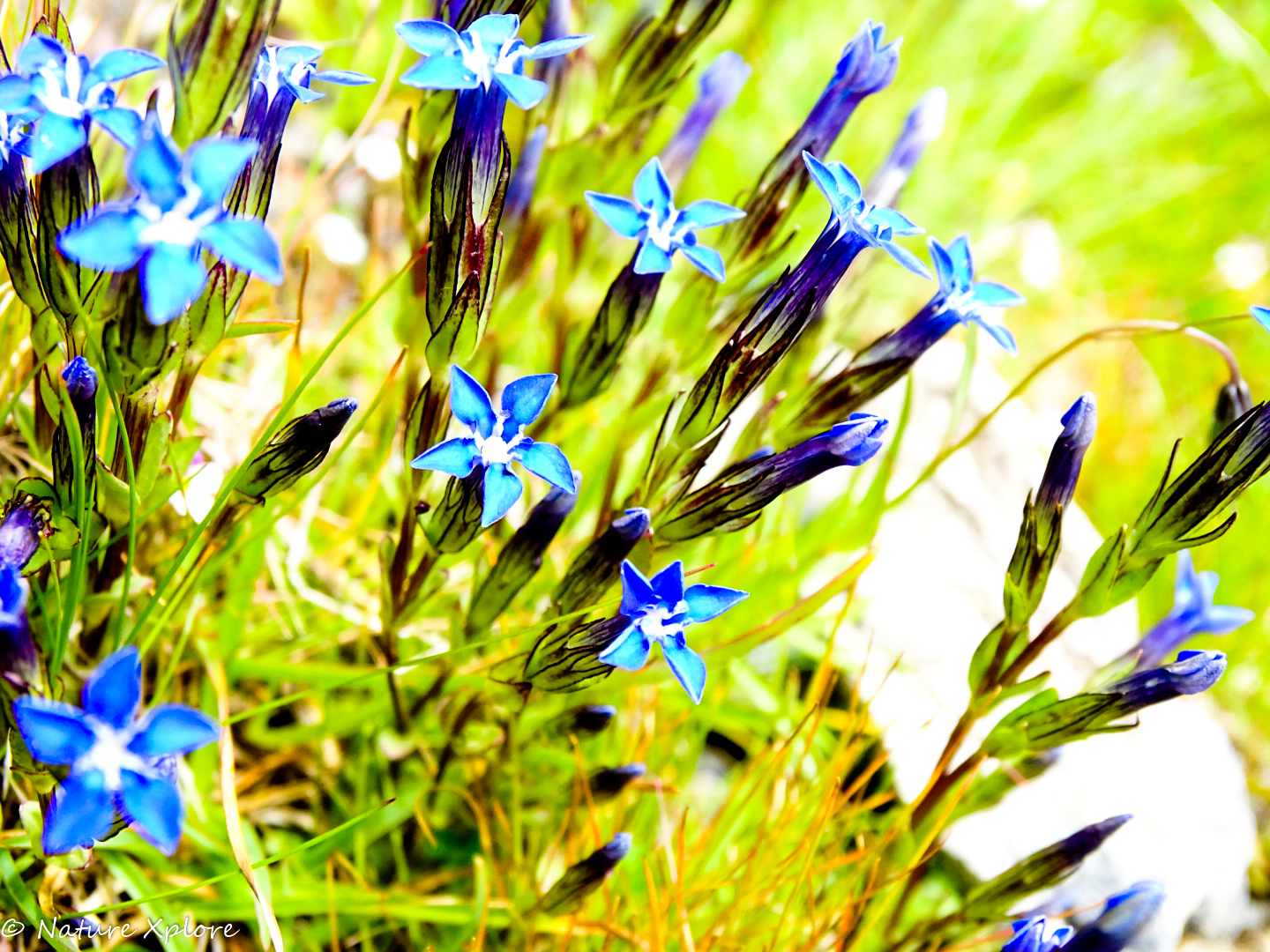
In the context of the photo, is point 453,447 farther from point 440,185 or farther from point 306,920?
point 306,920

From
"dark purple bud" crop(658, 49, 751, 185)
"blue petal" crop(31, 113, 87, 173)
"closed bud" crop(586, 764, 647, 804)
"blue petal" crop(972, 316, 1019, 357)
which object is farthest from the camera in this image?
"dark purple bud" crop(658, 49, 751, 185)

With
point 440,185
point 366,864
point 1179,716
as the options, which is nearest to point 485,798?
point 366,864

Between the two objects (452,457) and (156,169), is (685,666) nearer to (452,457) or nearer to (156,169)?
(452,457)

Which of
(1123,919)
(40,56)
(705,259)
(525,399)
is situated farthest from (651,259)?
(1123,919)

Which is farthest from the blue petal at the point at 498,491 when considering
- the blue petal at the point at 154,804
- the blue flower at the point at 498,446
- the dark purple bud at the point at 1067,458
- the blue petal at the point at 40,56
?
the dark purple bud at the point at 1067,458

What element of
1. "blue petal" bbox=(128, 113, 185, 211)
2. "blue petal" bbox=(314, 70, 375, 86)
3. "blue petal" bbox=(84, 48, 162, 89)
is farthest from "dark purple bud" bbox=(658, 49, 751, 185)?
"blue petal" bbox=(128, 113, 185, 211)

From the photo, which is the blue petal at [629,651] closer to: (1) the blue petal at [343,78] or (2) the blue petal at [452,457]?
(2) the blue petal at [452,457]

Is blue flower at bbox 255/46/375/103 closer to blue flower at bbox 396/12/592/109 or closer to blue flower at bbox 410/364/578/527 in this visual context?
blue flower at bbox 396/12/592/109
